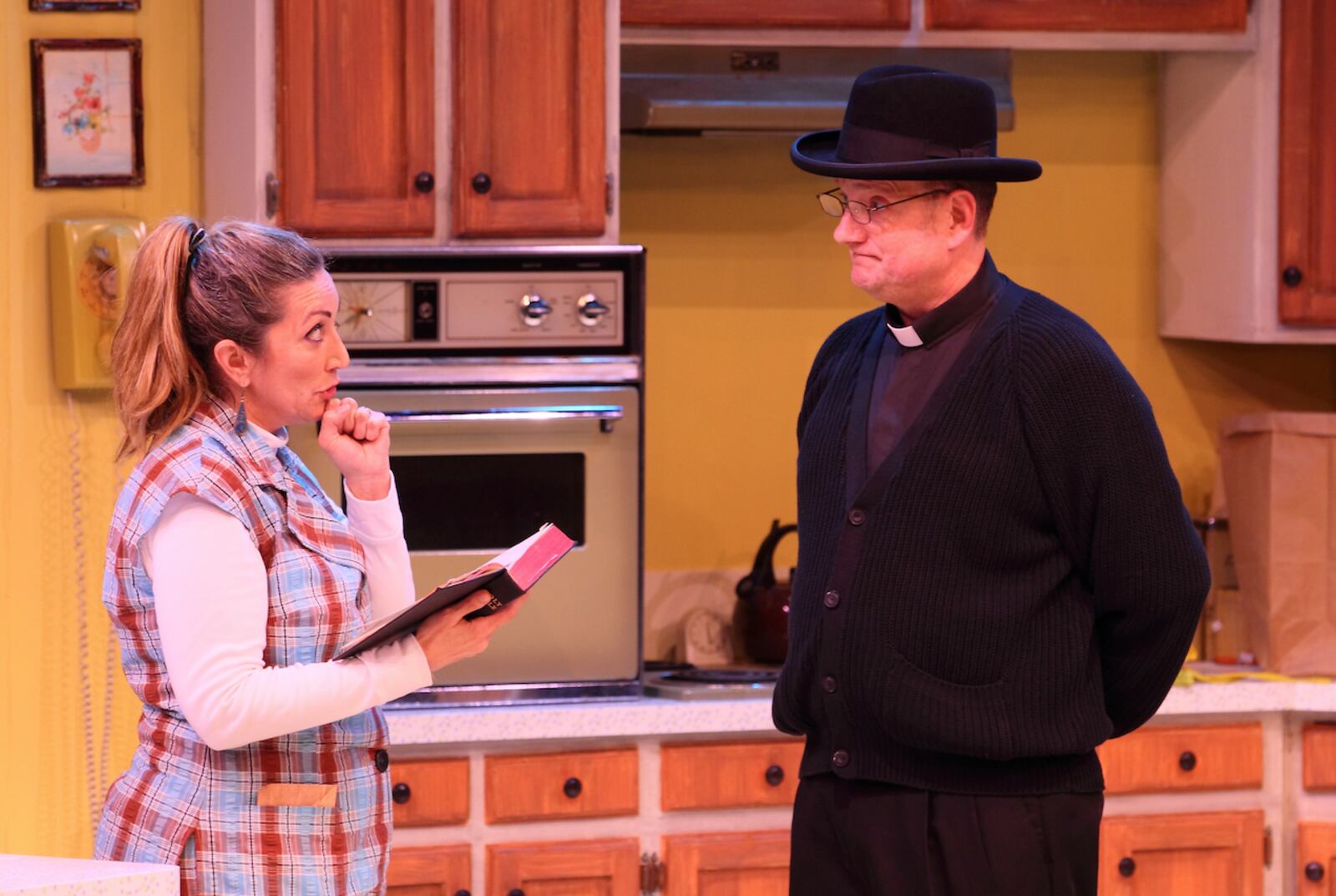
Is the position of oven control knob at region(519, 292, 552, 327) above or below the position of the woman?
above

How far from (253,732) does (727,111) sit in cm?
206

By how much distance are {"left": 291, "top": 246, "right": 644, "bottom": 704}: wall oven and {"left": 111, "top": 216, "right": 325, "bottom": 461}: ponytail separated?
4.13ft

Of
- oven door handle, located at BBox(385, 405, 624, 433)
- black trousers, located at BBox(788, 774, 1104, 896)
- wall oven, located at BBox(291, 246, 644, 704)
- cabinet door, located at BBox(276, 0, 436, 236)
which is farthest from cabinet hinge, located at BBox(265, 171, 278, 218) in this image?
black trousers, located at BBox(788, 774, 1104, 896)

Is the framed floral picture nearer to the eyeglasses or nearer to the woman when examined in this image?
the woman

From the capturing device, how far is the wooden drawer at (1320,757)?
11.3ft

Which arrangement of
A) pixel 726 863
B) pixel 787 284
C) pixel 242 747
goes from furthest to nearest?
pixel 787 284 < pixel 726 863 < pixel 242 747

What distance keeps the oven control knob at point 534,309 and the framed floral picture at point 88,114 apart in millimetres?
848

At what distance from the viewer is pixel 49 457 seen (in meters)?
3.43

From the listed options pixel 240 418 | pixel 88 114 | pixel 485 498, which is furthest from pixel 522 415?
pixel 240 418

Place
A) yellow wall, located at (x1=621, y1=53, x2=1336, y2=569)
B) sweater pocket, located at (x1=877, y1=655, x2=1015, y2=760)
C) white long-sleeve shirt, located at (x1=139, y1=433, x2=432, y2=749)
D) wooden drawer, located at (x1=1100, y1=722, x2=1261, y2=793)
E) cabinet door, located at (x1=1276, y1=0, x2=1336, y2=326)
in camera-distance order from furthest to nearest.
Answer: yellow wall, located at (x1=621, y1=53, x2=1336, y2=569)
cabinet door, located at (x1=1276, y1=0, x2=1336, y2=326)
wooden drawer, located at (x1=1100, y1=722, x2=1261, y2=793)
sweater pocket, located at (x1=877, y1=655, x2=1015, y2=760)
white long-sleeve shirt, located at (x1=139, y1=433, x2=432, y2=749)

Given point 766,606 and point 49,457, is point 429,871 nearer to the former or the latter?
point 766,606

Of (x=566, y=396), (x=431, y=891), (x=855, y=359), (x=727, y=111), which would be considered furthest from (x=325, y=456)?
(x=855, y=359)

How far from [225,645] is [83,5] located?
2064mm

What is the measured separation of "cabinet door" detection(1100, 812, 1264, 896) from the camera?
3418mm
